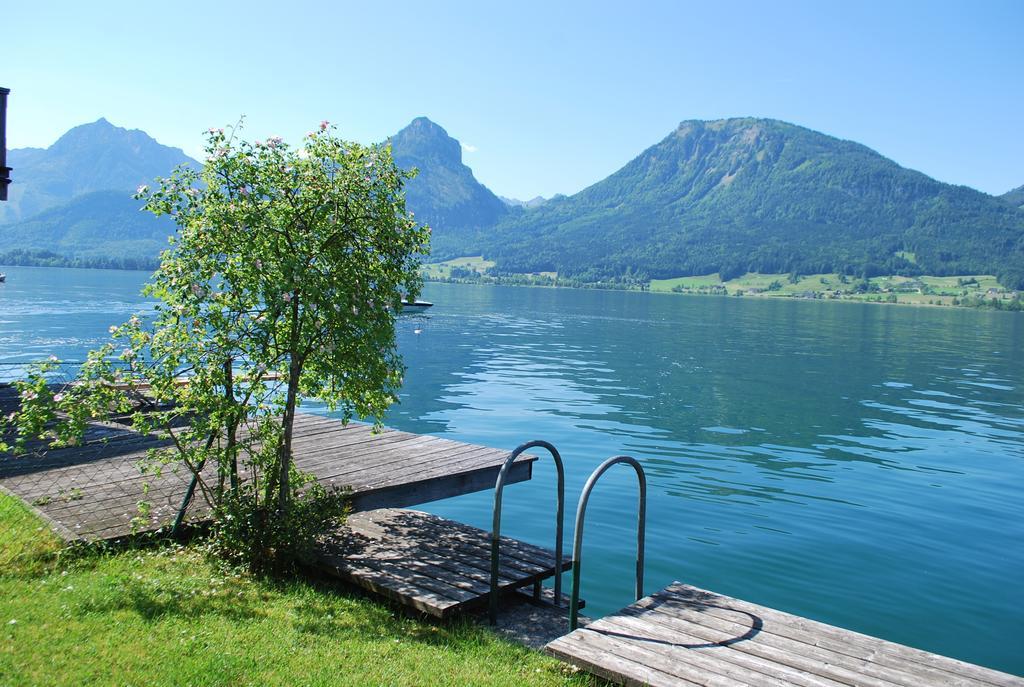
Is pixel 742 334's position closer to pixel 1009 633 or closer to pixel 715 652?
pixel 1009 633

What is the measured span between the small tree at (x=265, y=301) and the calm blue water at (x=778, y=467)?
486 cm

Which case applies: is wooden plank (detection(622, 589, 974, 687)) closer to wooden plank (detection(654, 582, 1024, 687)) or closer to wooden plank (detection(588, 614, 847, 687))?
wooden plank (detection(654, 582, 1024, 687))

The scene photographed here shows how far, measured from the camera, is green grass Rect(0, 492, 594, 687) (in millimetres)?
5570

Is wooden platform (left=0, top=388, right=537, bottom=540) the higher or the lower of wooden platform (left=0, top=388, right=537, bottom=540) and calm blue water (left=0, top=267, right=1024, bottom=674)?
the higher

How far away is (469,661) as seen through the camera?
6.23 metres

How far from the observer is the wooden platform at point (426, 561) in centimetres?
730

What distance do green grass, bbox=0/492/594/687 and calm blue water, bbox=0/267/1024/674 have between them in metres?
4.29

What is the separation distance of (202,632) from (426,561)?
253cm

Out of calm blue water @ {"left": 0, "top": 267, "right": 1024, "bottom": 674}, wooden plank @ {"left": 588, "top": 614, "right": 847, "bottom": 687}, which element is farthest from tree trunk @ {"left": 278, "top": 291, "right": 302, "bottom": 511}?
calm blue water @ {"left": 0, "top": 267, "right": 1024, "bottom": 674}

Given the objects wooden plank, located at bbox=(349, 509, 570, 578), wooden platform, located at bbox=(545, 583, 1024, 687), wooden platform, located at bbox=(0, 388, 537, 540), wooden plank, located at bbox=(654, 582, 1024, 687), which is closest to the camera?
wooden platform, located at bbox=(545, 583, 1024, 687)

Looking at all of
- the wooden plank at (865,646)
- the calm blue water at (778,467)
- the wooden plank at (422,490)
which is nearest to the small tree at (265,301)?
the wooden plank at (422,490)

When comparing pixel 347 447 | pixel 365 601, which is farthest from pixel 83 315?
pixel 365 601

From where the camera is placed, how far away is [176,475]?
9602 mm

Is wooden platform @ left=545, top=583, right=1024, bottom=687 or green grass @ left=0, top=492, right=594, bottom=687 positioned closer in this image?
green grass @ left=0, top=492, right=594, bottom=687
